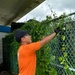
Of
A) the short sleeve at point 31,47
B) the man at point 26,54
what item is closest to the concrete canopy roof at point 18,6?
the man at point 26,54

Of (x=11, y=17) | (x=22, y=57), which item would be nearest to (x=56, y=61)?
(x=22, y=57)

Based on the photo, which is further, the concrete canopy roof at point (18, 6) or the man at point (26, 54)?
the concrete canopy roof at point (18, 6)

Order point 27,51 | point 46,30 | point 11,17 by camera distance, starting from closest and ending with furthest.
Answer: point 27,51, point 46,30, point 11,17

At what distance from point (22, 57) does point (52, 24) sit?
122 cm

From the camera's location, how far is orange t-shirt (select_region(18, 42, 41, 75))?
422cm

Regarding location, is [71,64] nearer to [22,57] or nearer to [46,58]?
[22,57]

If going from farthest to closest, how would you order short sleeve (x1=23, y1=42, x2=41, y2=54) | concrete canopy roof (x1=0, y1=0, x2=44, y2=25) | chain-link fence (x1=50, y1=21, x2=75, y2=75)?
1. concrete canopy roof (x1=0, y1=0, x2=44, y2=25)
2. chain-link fence (x1=50, y1=21, x2=75, y2=75)
3. short sleeve (x1=23, y1=42, x2=41, y2=54)

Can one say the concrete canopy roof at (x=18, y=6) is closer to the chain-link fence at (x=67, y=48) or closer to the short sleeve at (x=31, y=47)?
the chain-link fence at (x=67, y=48)

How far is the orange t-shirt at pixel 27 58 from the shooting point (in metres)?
4.22

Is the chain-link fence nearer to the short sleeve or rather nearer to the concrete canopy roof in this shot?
the short sleeve

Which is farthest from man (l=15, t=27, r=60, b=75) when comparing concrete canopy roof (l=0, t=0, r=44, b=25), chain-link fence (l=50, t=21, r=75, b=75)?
concrete canopy roof (l=0, t=0, r=44, b=25)

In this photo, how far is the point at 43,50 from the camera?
580cm

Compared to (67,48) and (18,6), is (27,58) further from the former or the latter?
(18,6)

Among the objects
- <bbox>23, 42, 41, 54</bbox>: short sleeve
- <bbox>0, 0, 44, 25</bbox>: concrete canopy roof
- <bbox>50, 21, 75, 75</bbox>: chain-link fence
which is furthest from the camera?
<bbox>0, 0, 44, 25</bbox>: concrete canopy roof
